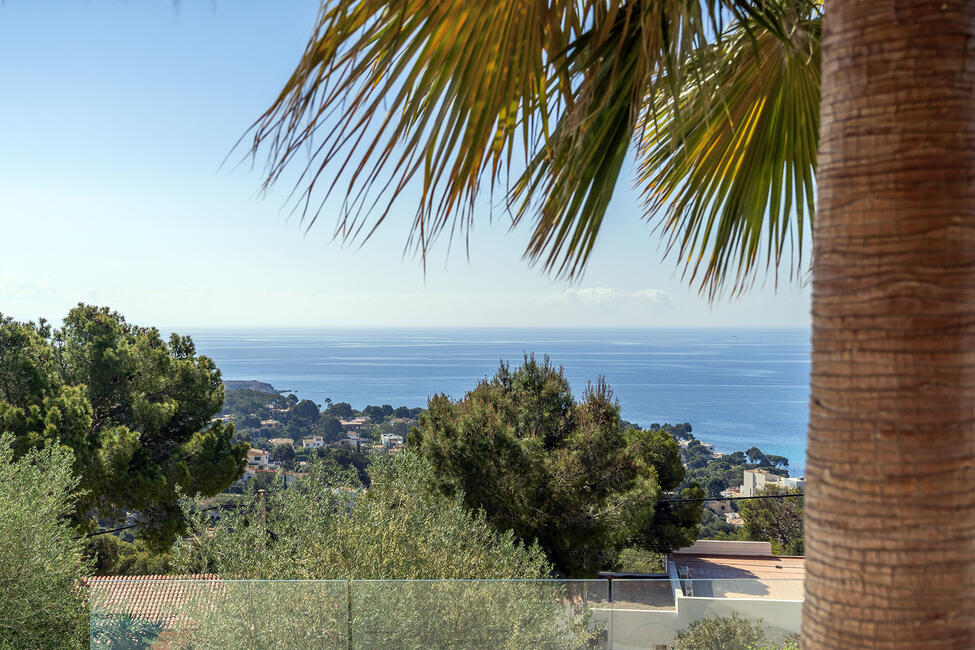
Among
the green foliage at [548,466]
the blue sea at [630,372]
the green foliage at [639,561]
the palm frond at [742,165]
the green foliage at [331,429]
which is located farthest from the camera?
the blue sea at [630,372]

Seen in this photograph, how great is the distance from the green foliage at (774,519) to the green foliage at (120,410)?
1416 cm

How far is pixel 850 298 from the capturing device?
0.86 metres

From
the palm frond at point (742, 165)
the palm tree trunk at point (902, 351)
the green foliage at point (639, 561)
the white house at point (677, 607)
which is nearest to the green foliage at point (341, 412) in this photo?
the green foliage at point (639, 561)

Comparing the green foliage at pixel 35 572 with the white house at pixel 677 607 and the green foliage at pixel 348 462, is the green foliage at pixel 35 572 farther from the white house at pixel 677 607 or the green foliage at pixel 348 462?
the white house at pixel 677 607

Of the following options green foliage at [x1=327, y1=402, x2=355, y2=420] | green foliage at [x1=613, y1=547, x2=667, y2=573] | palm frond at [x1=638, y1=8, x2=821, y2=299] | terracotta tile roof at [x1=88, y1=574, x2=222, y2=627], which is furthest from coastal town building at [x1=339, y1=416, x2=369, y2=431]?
palm frond at [x1=638, y1=8, x2=821, y2=299]

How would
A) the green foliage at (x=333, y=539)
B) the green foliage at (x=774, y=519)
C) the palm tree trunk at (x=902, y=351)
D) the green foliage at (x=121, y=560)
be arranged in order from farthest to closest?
the green foliage at (x=774, y=519), the green foliage at (x=121, y=560), the green foliage at (x=333, y=539), the palm tree trunk at (x=902, y=351)

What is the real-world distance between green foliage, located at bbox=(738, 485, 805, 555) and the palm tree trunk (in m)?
19.2

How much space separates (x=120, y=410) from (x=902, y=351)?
13681mm

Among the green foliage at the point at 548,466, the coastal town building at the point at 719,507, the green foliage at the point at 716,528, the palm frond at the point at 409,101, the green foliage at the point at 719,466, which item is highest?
the palm frond at the point at 409,101

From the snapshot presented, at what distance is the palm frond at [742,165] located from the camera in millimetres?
1688

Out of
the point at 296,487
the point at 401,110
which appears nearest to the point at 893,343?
the point at 401,110

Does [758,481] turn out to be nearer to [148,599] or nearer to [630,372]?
[148,599]

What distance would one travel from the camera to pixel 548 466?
1006 centimetres

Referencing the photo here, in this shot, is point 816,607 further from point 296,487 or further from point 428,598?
point 296,487
